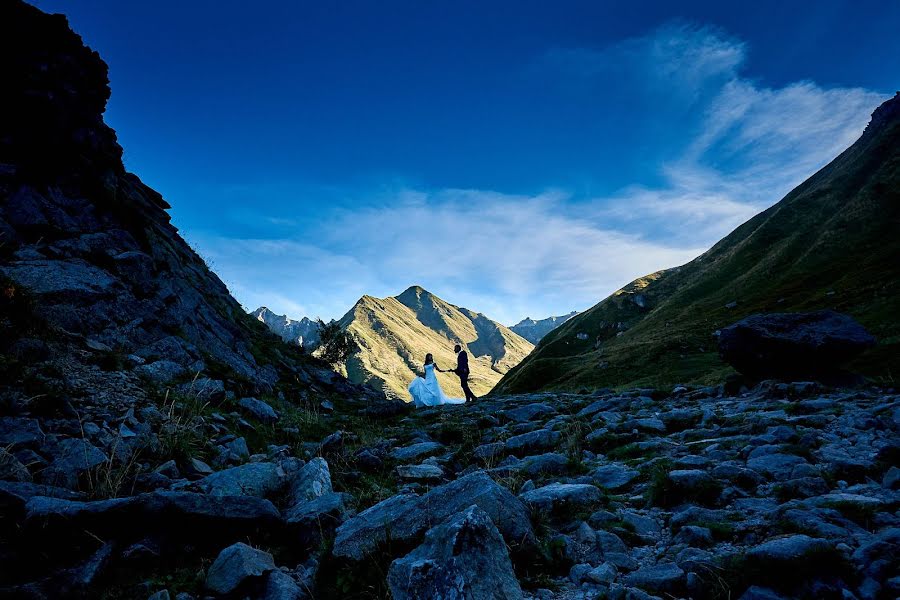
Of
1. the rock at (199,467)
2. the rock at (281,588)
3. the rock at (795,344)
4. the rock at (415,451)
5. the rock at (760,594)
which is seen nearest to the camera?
the rock at (760,594)

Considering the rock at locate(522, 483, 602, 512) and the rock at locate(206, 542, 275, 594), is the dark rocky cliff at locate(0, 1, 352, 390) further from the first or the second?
the rock at locate(522, 483, 602, 512)

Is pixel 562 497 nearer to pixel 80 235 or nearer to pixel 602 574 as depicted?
pixel 602 574

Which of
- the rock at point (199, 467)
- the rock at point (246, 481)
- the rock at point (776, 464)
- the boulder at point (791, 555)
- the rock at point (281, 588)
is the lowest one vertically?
the rock at point (776, 464)

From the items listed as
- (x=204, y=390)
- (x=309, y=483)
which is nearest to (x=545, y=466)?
(x=309, y=483)

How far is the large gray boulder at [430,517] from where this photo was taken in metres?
5.05

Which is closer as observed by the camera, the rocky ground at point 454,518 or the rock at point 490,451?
the rocky ground at point 454,518

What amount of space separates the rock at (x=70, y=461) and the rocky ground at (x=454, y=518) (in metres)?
0.04

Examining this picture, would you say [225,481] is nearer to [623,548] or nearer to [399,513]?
[399,513]

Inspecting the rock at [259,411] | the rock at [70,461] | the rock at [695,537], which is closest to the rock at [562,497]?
the rock at [695,537]

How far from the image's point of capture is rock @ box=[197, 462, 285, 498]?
284 inches

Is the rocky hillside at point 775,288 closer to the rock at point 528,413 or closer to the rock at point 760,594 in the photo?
the rock at point 528,413

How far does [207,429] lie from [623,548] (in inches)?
407

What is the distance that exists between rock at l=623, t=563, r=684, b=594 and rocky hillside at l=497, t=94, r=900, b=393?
21.4m

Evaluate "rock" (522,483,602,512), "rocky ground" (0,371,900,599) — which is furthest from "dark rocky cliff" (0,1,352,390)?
"rock" (522,483,602,512)
